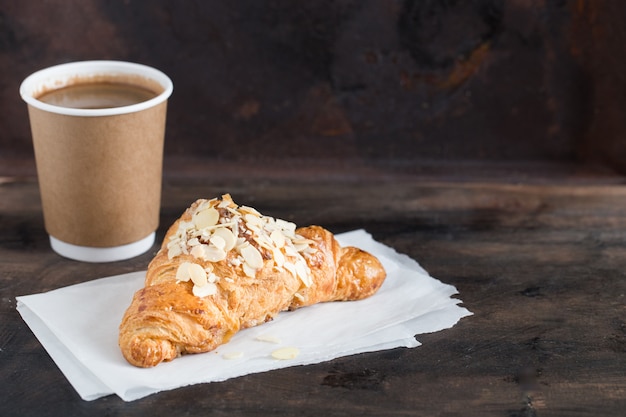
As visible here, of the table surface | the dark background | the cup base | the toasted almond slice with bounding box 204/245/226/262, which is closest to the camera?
the table surface

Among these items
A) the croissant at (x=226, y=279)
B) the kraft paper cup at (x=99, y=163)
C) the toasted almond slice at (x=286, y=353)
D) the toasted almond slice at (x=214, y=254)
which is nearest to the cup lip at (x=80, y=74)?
the kraft paper cup at (x=99, y=163)

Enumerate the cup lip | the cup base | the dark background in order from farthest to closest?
the dark background < the cup base < the cup lip

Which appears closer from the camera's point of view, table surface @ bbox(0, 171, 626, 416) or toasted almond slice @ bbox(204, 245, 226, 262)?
table surface @ bbox(0, 171, 626, 416)

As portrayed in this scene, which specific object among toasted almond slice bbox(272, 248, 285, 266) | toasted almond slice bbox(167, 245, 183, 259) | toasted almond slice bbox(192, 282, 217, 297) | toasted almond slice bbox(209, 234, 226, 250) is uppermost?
toasted almond slice bbox(209, 234, 226, 250)

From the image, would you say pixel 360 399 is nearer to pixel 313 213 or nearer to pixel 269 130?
pixel 313 213

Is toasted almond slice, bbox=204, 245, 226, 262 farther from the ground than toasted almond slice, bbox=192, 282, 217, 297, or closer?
farther from the ground

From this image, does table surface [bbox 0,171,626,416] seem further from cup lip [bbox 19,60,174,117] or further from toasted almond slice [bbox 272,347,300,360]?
cup lip [bbox 19,60,174,117]

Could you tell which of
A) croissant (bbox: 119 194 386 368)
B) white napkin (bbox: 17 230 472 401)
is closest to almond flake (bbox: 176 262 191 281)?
croissant (bbox: 119 194 386 368)

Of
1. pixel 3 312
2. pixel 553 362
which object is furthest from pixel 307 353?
pixel 3 312
